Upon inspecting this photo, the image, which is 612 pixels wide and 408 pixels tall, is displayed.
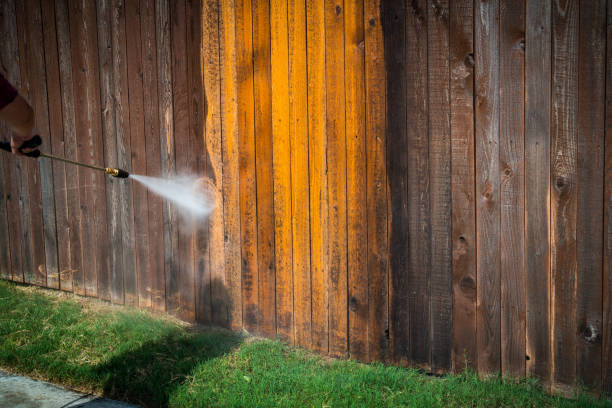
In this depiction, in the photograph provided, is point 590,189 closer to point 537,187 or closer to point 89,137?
point 537,187

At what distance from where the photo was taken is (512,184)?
342cm

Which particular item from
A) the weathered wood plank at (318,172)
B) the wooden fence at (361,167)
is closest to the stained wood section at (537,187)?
the wooden fence at (361,167)

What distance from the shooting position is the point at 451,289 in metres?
3.64

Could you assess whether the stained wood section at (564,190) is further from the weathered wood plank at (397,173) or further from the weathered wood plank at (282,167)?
the weathered wood plank at (282,167)

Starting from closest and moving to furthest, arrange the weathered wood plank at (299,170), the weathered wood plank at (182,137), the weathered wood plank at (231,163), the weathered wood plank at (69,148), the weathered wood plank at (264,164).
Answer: the weathered wood plank at (299,170)
the weathered wood plank at (264,164)
the weathered wood plank at (231,163)
the weathered wood plank at (182,137)
the weathered wood plank at (69,148)

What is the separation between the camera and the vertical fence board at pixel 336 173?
390cm

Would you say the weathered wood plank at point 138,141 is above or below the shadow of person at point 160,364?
above

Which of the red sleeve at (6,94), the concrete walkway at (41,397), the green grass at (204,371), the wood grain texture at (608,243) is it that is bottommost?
the concrete walkway at (41,397)

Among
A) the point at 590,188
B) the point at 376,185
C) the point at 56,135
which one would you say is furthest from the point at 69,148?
the point at 590,188

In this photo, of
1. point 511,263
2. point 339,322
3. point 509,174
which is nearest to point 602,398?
point 511,263

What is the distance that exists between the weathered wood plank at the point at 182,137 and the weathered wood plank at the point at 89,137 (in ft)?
3.20

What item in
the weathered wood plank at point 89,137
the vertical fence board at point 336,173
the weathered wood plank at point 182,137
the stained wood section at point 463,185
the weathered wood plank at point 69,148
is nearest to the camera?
the stained wood section at point 463,185

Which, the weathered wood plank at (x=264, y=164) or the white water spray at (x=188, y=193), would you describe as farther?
the white water spray at (x=188, y=193)

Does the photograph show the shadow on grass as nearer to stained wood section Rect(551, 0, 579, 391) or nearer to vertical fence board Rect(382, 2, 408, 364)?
vertical fence board Rect(382, 2, 408, 364)
